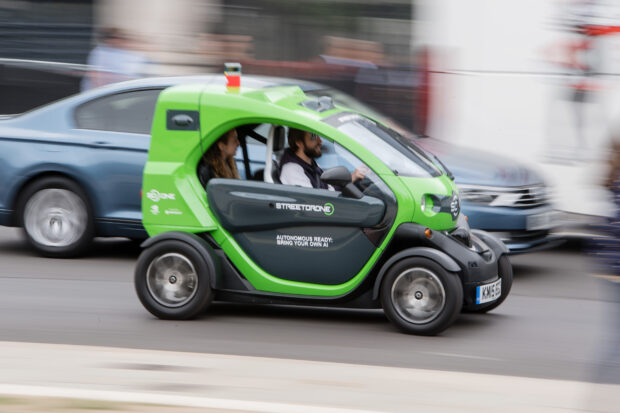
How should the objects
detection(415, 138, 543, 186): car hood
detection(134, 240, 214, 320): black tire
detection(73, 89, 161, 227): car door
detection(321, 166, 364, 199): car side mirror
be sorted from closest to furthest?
1. detection(321, 166, 364, 199): car side mirror
2. detection(134, 240, 214, 320): black tire
3. detection(415, 138, 543, 186): car hood
4. detection(73, 89, 161, 227): car door

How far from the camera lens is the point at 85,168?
378 inches

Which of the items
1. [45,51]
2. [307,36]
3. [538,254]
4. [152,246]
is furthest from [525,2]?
[45,51]

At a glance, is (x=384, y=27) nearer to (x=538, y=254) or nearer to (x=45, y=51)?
(x=538, y=254)

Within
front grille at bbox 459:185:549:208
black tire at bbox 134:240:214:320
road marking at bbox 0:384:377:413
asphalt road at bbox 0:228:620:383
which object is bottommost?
asphalt road at bbox 0:228:620:383

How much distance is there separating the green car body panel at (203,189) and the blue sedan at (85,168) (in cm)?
186

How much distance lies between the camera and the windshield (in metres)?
7.39

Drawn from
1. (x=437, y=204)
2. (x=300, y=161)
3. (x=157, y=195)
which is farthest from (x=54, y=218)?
(x=437, y=204)

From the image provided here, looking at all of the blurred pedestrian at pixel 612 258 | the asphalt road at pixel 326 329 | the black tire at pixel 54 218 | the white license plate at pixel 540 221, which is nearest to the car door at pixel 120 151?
the black tire at pixel 54 218

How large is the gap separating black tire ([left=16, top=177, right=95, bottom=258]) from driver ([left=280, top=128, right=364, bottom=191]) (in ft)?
8.92

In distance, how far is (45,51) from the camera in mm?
17047

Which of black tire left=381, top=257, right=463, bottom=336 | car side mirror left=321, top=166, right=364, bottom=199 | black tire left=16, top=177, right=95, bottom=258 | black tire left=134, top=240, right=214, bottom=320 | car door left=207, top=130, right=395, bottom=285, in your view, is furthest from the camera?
black tire left=16, top=177, right=95, bottom=258

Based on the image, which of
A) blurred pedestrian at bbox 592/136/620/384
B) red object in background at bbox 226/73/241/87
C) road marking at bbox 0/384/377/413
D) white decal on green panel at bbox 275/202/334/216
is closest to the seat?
white decal on green panel at bbox 275/202/334/216

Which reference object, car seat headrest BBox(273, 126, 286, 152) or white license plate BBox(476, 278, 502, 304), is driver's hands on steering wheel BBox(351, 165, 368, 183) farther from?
white license plate BBox(476, 278, 502, 304)

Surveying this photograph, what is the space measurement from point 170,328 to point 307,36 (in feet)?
25.2
